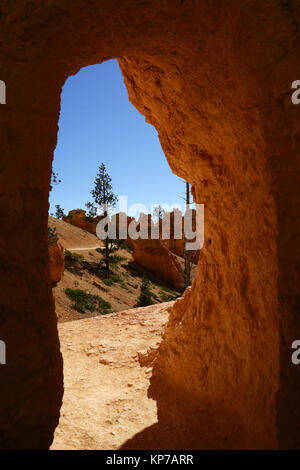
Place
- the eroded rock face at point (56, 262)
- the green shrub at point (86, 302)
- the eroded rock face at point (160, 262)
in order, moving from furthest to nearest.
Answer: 1. the eroded rock face at point (160, 262)
2. the eroded rock face at point (56, 262)
3. the green shrub at point (86, 302)

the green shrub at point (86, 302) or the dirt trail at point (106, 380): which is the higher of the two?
the dirt trail at point (106, 380)

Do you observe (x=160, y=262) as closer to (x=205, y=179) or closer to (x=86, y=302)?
(x=86, y=302)

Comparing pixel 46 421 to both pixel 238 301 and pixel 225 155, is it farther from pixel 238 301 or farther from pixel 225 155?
pixel 225 155

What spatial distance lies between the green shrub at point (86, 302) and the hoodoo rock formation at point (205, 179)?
12.4 m

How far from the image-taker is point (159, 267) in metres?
26.3

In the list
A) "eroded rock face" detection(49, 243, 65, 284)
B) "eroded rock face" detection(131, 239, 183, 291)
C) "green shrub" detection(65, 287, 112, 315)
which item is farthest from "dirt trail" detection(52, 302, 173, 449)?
"eroded rock face" detection(131, 239, 183, 291)

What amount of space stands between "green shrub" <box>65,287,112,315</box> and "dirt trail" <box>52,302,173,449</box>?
25.9 ft

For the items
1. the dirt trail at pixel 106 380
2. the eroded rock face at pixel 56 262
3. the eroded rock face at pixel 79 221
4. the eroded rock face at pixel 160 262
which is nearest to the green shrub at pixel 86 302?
the eroded rock face at pixel 56 262

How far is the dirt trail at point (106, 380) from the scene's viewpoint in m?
3.53

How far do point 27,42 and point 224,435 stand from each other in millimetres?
4298

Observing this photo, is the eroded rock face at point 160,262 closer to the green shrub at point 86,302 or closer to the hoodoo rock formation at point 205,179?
the green shrub at point 86,302

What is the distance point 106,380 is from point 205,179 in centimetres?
387

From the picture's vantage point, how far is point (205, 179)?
371 cm
